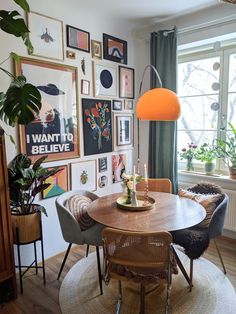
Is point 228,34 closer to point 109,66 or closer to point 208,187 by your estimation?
point 109,66

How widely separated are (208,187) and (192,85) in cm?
164

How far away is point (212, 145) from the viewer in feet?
11.5

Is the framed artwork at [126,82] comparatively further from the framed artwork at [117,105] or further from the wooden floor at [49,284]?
the wooden floor at [49,284]

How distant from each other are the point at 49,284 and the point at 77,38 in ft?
8.65

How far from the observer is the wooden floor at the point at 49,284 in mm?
2041

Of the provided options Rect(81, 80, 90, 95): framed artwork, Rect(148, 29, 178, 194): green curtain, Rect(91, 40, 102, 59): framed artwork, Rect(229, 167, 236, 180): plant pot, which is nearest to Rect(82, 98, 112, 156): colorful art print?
Rect(81, 80, 90, 95): framed artwork

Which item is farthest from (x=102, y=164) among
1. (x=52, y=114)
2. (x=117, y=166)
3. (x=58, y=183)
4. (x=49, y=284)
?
(x=49, y=284)

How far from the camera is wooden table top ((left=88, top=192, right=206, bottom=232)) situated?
1826 mm

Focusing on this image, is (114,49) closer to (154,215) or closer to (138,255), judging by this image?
(154,215)

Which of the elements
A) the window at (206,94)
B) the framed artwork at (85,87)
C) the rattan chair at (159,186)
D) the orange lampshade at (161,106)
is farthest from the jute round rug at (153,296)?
the framed artwork at (85,87)

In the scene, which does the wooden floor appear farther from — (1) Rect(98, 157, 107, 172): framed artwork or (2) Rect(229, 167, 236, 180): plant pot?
(1) Rect(98, 157, 107, 172): framed artwork

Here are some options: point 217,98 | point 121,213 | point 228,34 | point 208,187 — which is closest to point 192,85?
point 217,98

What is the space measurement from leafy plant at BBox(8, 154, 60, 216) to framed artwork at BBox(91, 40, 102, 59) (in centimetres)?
160

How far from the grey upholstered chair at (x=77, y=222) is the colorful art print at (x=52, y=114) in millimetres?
561
